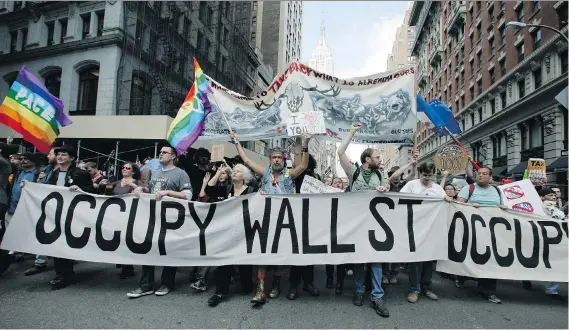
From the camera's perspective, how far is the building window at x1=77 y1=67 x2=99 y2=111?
20422 millimetres

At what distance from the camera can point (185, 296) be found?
4.26 meters

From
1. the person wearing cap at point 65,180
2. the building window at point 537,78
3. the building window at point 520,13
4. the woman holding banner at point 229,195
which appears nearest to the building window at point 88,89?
the person wearing cap at point 65,180

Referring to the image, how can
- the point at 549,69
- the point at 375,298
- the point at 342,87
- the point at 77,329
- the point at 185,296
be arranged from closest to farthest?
1. the point at 77,329
2. the point at 375,298
3. the point at 185,296
4. the point at 342,87
5. the point at 549,69

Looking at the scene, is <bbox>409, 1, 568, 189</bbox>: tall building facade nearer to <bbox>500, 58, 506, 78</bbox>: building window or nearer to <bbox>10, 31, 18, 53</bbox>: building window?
<bbox>500, 58, 506, 78</bbox>: building window

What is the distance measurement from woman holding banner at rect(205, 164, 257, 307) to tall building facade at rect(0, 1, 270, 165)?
41.0ft

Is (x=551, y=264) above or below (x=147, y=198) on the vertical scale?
below

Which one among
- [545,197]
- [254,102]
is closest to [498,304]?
[545,197]

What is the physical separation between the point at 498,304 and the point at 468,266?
1.82 feet

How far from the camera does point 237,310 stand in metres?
3.84

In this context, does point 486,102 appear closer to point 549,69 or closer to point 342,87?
point 549,69

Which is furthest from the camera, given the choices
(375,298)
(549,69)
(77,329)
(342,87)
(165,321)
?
(549,69)

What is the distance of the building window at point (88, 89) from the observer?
2042 cm

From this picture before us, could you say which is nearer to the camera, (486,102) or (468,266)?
(468,266)

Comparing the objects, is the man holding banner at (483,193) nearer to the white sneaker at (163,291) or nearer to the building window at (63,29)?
the white sneaker at (163,291)
